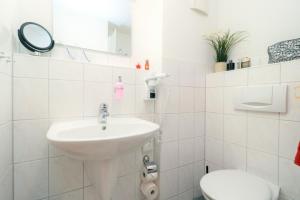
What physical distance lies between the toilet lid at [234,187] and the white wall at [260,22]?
2.94 ft

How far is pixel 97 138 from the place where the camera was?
683 mm

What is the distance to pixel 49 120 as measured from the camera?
0.96m

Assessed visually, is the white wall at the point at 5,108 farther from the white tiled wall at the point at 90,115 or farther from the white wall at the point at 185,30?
the white wall at the point at 185,30

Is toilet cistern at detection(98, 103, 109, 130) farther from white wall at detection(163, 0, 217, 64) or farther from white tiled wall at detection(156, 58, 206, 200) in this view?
white wall at detection(163, 0, 217, 64)

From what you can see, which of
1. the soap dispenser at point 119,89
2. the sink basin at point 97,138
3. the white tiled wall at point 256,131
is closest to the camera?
the sink basin at point 97,138

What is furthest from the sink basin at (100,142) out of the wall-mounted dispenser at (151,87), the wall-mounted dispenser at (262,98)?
the wall-mounted dispenser at (262,98)

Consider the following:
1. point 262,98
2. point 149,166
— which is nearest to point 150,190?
point 149,166

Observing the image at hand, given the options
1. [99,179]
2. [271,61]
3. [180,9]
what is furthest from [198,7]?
[99,179]

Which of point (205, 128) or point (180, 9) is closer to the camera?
point (180, 9)

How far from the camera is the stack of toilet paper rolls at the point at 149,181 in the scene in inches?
46.4

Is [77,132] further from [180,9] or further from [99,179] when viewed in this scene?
[180,9]

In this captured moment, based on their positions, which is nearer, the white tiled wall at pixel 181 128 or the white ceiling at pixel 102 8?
the white ceiling at pixel 102 8

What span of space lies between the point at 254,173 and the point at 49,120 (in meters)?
1.42

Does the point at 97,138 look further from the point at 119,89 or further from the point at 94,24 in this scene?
the point at 94,24
